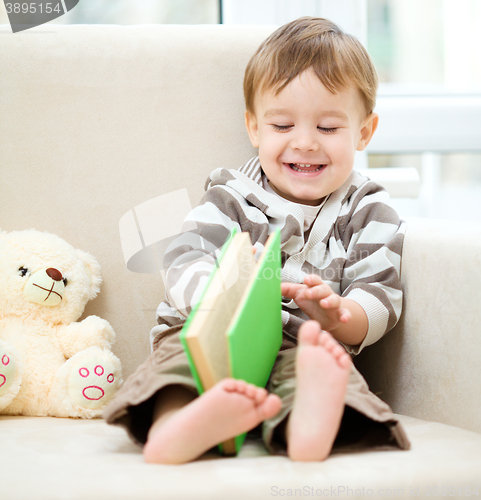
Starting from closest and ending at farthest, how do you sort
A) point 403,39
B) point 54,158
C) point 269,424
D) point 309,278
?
point 269,424, point 309,278, point 54,158, point 403,39

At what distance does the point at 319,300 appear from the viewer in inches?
25.9

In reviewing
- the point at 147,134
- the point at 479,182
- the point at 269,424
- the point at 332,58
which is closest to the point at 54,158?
the point at 147,134

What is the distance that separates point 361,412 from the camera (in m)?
0.53

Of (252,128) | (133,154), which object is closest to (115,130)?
(133,154)

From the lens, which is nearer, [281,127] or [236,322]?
[236,322]

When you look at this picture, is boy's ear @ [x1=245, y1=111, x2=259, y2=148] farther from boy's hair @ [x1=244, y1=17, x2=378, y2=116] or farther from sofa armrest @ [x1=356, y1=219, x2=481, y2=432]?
sofa armrest @ [x1=356, y1=219, x2=481, y2=432]

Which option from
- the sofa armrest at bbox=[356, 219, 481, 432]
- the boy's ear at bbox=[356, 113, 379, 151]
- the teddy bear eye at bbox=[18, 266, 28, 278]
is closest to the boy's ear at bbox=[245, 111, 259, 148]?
the boy's ear at bbox=[356, 113, 379, 151]

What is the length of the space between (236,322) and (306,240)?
1.35ft

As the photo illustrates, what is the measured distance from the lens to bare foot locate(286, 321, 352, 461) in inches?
18.8

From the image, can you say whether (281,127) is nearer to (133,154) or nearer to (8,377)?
(133,154)

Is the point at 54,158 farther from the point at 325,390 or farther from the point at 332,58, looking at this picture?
the point at 325,390

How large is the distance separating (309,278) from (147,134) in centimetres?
44

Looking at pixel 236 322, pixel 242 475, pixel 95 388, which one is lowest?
pixel 95 388

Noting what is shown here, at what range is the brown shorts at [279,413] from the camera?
531mm
